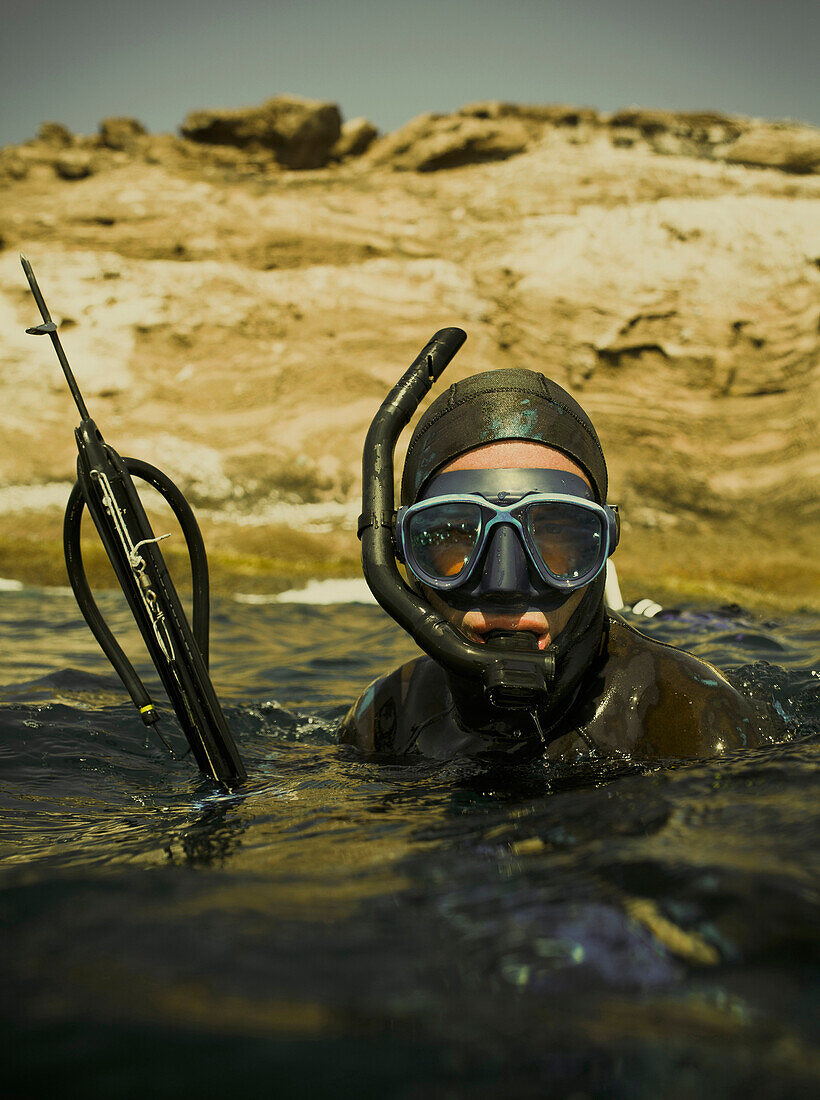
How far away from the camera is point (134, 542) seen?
2213 millimetres

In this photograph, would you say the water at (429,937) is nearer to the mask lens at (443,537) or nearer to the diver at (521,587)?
the diver at (521,587)

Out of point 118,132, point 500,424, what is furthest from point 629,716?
point 118,132

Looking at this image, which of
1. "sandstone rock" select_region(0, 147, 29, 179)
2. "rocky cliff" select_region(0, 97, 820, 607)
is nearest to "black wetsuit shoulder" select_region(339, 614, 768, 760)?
"rocky cliff" select_region(0, 97, 820, 607)

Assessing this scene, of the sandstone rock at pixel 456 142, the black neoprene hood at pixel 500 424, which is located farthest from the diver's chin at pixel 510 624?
the sandstone rock at pixel 456 142

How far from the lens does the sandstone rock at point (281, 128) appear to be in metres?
13.7

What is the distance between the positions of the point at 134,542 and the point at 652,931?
154 centimetres

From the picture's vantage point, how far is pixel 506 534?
6.91 feet

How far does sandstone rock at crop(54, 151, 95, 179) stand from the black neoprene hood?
513 inches

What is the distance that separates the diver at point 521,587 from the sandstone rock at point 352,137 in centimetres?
1288

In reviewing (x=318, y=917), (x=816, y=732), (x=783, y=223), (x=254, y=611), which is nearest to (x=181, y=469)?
(x=254, y=611)

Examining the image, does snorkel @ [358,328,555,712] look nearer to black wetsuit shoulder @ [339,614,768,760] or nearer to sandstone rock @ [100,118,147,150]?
black wetsuit shoulder @ [339,614,768,760]

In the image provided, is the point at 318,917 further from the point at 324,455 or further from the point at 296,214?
the point at 296,214

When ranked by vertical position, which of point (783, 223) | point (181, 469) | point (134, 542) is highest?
point (783, 223)

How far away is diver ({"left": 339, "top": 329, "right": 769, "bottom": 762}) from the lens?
6.93 ft
